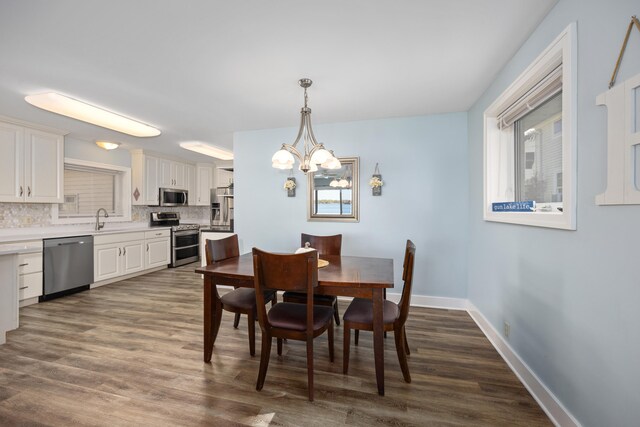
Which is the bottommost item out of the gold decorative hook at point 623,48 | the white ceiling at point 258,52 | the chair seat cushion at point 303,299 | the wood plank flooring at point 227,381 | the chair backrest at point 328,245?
the wood plank flooring at point 227,381

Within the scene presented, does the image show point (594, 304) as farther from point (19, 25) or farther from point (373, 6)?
point (19, 25)

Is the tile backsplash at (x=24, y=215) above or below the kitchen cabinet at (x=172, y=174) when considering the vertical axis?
below

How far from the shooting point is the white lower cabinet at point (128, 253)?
423cm

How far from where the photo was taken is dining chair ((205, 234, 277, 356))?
87.8 inches

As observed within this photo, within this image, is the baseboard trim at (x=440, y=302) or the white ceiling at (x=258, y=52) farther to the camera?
the baseboard trim at (x=440, y=302)

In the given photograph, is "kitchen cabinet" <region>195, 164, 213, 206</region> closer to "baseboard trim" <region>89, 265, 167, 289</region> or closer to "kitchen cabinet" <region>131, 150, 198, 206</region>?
"kitchen cabinet" <region>131, 150, 198, 206</region>

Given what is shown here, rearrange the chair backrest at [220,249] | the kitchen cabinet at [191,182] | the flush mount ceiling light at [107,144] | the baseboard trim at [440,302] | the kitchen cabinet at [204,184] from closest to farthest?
the chair backrest at [220,249] < the baseboard trim at [440,302] < the flush mount ceiling light at [107,144] < the kitchen cabinet at [191,182] < the kitchen cabinet at [204,184]

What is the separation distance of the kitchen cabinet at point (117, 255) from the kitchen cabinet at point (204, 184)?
5.80ft

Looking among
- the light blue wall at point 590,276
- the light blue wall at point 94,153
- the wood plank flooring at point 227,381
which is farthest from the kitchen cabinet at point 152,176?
the light blue wall at point 590,276

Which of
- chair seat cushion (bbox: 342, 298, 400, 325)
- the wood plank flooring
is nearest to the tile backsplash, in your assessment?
the wood plank flooring

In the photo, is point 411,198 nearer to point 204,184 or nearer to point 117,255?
point 117,255

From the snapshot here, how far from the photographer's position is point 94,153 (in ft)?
15.2

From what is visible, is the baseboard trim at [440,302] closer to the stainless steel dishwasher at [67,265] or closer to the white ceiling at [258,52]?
the white ceiling at [258,52]

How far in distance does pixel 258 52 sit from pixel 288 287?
1.70 metres
